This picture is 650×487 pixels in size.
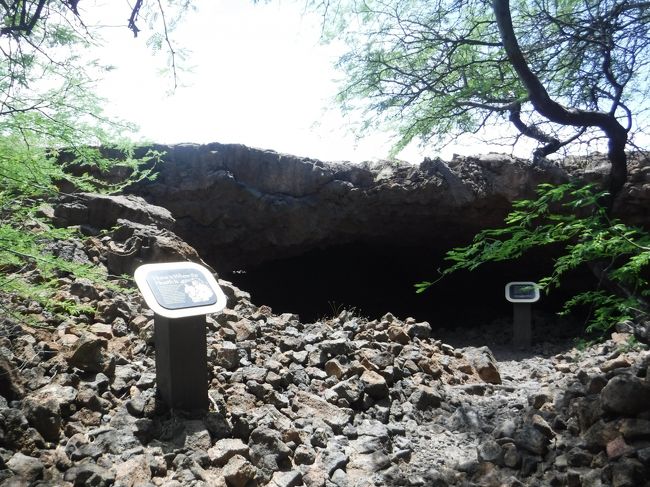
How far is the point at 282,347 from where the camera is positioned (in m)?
4.45

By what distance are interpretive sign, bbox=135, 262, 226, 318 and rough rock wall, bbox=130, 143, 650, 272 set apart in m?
4.38

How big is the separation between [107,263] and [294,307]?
266 inches

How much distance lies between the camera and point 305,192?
8.12 meters

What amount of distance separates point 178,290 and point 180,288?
0.07ft

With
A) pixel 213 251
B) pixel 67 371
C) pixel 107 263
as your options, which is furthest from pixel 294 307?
pixel 67 371

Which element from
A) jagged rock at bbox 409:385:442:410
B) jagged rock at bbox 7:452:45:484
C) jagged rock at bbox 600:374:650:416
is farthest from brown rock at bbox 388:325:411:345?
jagged rock at bbox 7:452:45:484

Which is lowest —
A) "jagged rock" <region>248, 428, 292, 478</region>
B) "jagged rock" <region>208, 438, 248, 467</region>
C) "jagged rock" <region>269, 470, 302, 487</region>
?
"jagged rock" <region>269, 470, 302, 487</region>

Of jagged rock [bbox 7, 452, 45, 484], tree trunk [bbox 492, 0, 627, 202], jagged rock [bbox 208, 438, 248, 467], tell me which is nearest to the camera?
jagged rock [bbox 7, 452, 45, 484]

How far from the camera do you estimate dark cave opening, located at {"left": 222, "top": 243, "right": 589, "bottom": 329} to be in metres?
10.9

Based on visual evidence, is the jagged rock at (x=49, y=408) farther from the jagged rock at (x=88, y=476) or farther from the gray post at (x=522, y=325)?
the gray post at (x=522, y=325)

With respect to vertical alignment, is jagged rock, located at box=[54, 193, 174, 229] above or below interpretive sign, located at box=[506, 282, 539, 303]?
above

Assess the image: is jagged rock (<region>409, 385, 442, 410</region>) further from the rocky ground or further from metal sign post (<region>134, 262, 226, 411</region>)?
metal sign post (<region>134, 262, 226, 411</region>)

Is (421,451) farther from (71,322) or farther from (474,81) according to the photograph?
(474,81)

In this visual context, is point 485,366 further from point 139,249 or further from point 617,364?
point 139,249
